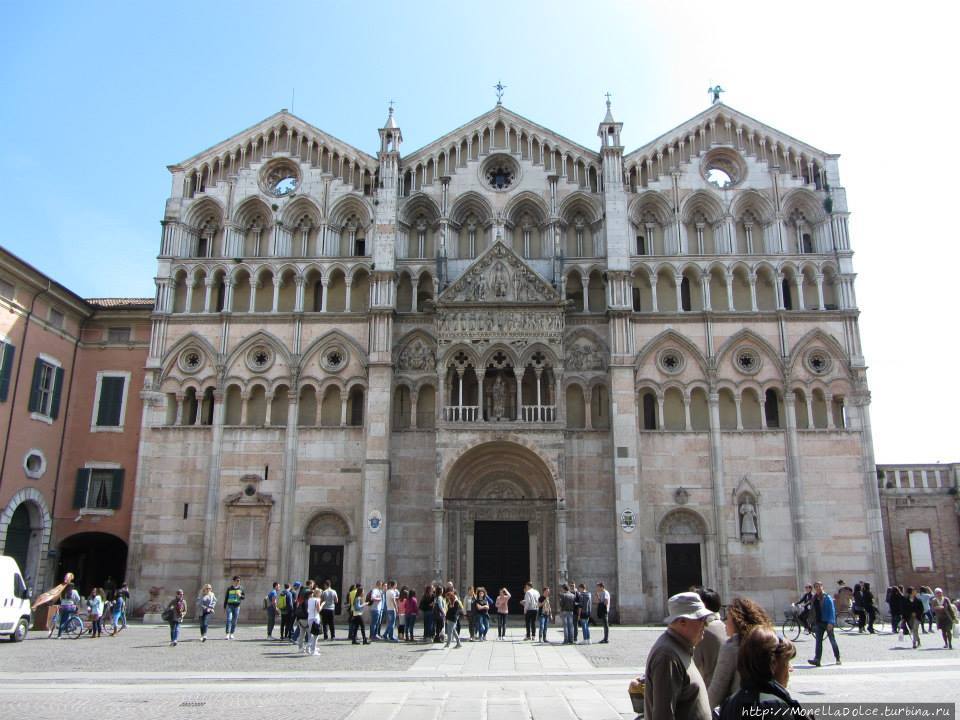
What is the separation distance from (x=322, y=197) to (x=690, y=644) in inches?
1337

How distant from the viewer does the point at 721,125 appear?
1494 inches

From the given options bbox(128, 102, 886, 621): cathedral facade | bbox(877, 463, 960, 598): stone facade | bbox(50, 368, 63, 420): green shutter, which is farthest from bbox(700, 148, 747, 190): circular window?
bbox(50, 368, 63, 420): green shutter

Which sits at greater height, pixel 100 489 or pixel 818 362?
pixel 818 362

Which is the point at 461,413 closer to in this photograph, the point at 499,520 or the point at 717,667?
the point at 499,520

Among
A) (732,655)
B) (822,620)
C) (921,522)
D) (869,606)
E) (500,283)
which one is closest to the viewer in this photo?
(732,655)

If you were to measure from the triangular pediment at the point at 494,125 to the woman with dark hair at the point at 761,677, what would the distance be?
3432 centimetres

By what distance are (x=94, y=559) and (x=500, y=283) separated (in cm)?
2252

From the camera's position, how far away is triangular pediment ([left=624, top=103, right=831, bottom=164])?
3728 centimetres

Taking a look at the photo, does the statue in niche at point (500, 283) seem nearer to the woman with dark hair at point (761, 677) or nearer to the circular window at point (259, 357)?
the circular window at point (259, 357)

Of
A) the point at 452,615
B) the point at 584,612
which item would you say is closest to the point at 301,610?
the point at 452,615

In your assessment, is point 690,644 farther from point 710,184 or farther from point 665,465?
point 710,184

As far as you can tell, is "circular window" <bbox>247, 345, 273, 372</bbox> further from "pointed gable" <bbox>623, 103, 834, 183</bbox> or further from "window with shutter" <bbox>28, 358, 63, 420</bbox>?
"pointed gable" <bbox>623, 103, 834, 183</bbox>

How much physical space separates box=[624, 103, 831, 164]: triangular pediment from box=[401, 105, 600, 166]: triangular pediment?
2.66 meters

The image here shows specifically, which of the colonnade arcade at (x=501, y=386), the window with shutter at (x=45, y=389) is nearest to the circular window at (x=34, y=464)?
the window with shutter at (x=45, y=389)
